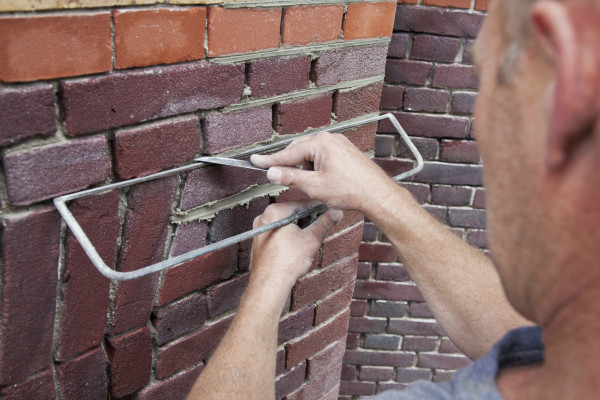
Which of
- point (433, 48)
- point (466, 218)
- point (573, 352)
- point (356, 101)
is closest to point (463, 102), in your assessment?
point (433, 48)

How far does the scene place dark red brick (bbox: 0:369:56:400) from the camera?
0.95 metres

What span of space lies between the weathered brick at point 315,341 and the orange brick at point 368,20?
921 mm

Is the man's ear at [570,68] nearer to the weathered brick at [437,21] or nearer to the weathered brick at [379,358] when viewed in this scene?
the weathered brick at [437,21]

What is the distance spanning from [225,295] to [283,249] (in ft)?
0.77

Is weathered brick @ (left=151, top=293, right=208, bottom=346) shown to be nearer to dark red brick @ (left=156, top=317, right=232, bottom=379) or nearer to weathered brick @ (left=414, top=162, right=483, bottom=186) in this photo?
dark red brick @ (left=156, top=317, right=232, bottom=379)

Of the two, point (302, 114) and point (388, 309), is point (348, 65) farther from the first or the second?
point (388, 309)

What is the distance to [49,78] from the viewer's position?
807mm

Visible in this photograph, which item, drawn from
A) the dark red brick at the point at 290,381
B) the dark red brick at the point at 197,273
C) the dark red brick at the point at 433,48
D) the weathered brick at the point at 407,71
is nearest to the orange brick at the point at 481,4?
the dark red brick at the point at 433,48

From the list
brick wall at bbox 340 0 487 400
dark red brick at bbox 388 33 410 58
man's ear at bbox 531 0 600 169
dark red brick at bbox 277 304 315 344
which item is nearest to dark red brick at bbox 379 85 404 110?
brick wall at bbox 340 0 487 400

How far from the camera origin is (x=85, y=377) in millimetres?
1064

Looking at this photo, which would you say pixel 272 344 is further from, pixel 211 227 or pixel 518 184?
pixel 518 184

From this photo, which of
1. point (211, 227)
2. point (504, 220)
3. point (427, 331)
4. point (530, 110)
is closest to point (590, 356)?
point (504, 220)

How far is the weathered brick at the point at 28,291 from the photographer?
2.81 ft

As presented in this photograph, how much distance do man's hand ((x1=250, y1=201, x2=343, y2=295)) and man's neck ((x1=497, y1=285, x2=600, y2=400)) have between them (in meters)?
0.57
